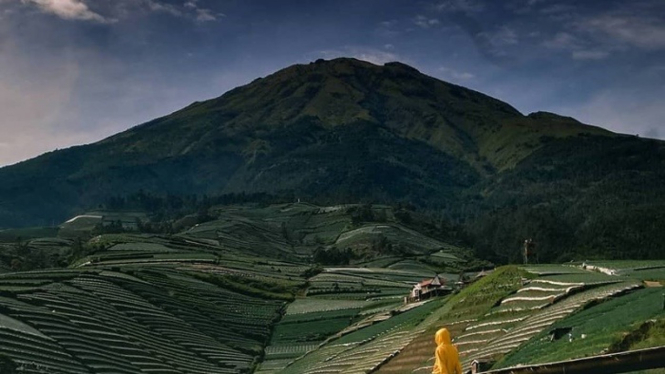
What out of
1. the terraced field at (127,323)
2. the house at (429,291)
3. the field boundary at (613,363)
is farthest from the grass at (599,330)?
the house at (429,291)

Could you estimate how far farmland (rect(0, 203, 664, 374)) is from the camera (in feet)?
105

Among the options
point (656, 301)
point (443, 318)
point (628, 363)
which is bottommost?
point (443, 318)

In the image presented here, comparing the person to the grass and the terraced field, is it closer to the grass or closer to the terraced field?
the grass

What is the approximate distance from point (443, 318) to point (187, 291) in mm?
47520

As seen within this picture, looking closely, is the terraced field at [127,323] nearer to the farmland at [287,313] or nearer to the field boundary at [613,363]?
the farmland at [287,313]

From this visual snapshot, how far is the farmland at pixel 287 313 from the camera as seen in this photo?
105ft

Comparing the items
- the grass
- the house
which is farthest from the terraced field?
the grass

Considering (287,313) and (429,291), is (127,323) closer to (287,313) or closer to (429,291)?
(287,313)

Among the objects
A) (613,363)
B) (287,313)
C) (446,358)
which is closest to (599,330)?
(613,363)

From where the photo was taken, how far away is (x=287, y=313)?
88.6 meters

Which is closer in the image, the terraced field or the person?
the person

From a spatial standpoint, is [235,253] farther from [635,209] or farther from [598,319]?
[598,319]

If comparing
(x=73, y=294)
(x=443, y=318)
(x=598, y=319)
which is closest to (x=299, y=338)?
(x=73, y=294)

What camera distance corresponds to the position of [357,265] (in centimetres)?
14725
